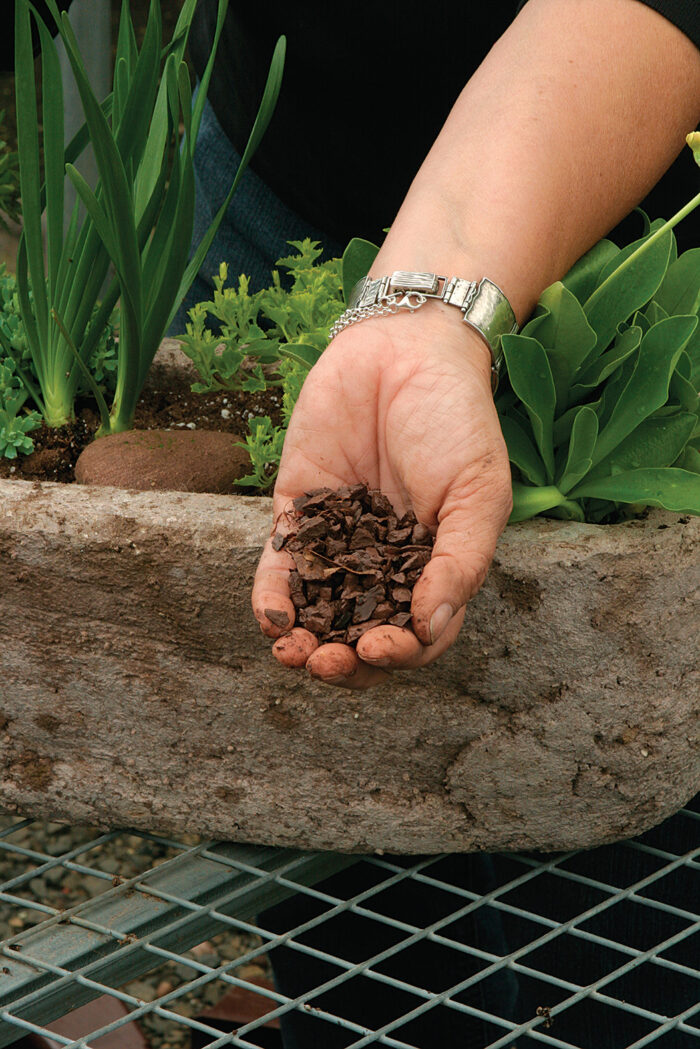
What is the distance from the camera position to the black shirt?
1.18 metres

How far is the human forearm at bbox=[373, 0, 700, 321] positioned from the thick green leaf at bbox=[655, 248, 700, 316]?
0.36 feet

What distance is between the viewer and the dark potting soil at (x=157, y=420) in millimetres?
1175

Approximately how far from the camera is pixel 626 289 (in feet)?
3.04

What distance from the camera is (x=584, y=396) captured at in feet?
3.26

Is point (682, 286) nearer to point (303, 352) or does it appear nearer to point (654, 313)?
point (654, 313)

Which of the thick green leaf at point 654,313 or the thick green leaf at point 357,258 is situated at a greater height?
the thick green leaf at point 357,258

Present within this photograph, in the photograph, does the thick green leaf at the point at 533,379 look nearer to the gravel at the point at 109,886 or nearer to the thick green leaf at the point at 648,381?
the thick green leaf at the point at 648,381

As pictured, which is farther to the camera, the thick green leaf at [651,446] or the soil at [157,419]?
the soil at [157,419]

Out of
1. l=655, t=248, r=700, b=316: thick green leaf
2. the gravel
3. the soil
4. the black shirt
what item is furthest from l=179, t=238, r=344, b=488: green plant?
the gravel

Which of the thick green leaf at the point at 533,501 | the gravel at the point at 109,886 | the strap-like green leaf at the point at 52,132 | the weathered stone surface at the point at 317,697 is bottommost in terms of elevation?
the gravel at the point at 109,886

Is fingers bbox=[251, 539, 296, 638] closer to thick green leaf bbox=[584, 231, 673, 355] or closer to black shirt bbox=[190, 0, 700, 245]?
thick green leaf bbox=[584, 231, 673, 355]

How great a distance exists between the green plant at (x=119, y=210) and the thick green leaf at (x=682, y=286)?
0.48 metres

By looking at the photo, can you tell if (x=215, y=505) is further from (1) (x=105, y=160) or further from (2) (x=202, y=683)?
(1) (x=105, y=160)

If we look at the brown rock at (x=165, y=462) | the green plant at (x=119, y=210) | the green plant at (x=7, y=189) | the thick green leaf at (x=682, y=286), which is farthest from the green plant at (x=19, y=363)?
the thick green leaf at (x=682, y=286)
